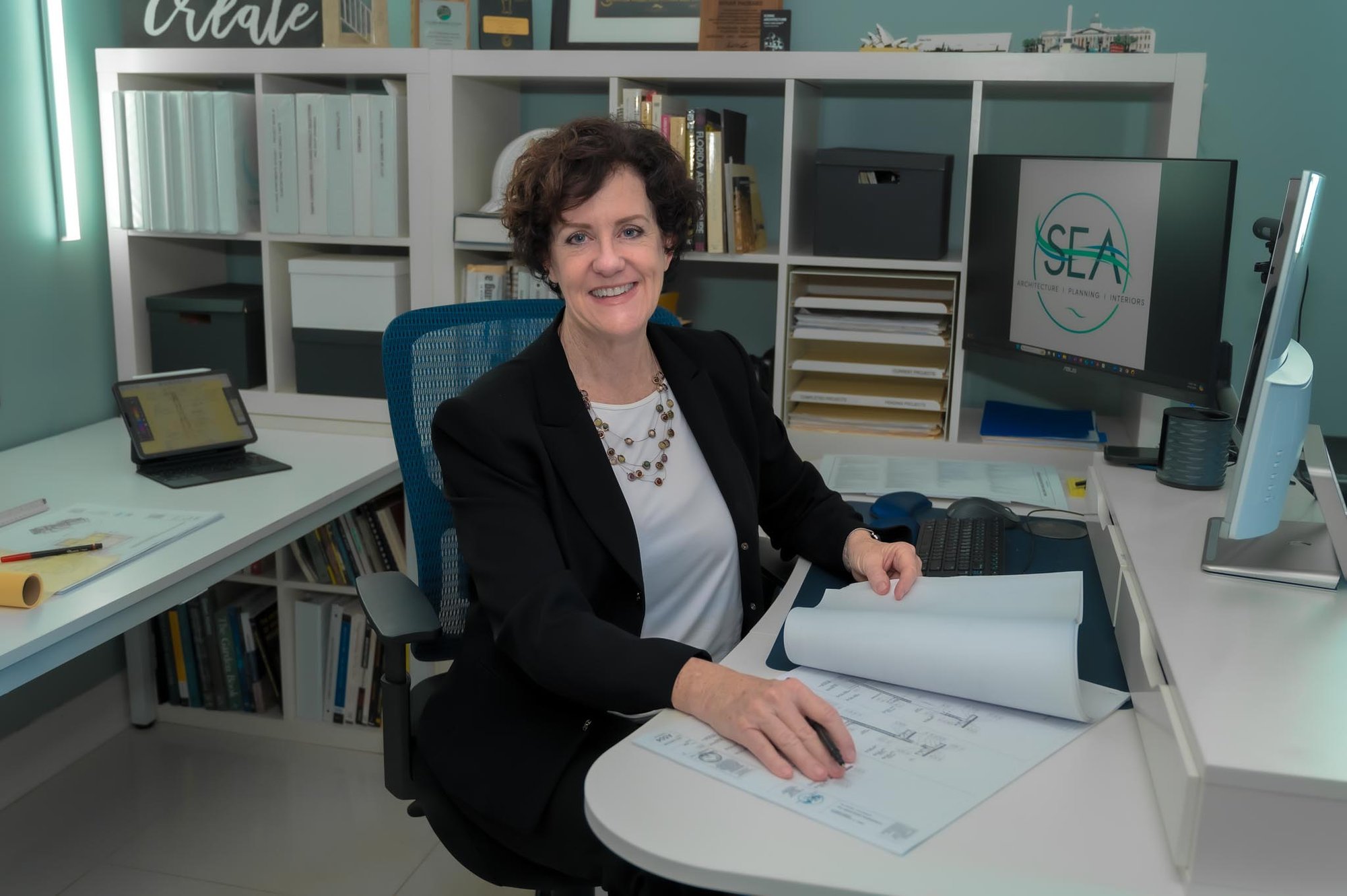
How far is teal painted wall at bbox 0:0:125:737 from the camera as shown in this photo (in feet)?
7.84

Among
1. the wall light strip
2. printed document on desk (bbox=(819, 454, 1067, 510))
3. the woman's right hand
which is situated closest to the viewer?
the woman's right hand

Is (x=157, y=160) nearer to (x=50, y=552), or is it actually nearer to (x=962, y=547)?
(x=50, y=552)

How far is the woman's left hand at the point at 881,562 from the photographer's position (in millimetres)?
1390

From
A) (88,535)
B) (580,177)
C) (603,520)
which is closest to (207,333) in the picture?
(88,535)

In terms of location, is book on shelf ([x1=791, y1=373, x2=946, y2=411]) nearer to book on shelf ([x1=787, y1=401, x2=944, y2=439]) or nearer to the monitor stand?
book on shelf ([x1=787, y1=401, x2=944, y2=439])

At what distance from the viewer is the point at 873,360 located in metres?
2.39

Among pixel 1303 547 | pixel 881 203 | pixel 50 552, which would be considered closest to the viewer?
pixel 1303 547

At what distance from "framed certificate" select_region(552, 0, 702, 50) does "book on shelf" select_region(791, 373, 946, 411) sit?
0.73m

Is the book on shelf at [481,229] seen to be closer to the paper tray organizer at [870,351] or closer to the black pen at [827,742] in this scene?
the paper tray organizer at [870,351]

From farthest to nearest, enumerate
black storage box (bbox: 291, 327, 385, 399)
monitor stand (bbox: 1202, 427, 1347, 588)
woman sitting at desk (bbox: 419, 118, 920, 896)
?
1. black storage box (bbox: 291, 327, 385, 399)
2. monitor stand (bbox: 1202, 427, 1347, 588)
3. woman sitting at desk (bbox: 419, 118, 920, 896)

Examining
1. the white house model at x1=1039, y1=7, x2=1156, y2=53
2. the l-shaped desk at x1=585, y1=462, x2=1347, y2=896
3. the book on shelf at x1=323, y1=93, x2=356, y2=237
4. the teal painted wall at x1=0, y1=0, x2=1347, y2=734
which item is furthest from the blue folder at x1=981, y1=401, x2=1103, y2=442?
the book on shelf at x1=323, y1=93, x2=356, y2=237

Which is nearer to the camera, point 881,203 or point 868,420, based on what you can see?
point 881,203

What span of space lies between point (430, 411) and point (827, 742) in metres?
0.92

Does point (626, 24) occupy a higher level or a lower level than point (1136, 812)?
higher
